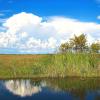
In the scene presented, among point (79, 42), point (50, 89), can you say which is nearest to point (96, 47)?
point (79, 42)

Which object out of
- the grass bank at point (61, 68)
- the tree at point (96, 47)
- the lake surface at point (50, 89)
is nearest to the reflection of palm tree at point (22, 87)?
the lake surface at point (50, 89)

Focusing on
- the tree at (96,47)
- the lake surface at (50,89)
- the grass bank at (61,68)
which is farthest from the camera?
the tree at (96,47)

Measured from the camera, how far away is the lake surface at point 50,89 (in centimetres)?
3500

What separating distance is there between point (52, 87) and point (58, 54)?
11.8m

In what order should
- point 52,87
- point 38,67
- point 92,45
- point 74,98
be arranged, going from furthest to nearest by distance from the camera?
point 92,45 < point 38,67 < point 52,87 < point 74,98

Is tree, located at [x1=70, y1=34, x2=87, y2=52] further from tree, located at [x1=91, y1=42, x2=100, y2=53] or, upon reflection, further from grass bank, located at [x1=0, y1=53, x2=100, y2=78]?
grass bank, located at [x1=0, y1=53, x2=100, y2=78]

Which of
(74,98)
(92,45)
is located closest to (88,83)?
(74,98)

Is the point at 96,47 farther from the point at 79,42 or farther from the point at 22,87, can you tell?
the point at 22,87

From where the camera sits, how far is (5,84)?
42.6 meters

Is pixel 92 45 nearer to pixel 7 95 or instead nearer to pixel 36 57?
pixel 36 57

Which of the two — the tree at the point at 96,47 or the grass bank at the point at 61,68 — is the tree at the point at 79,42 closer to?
the tree at the point at 96,47

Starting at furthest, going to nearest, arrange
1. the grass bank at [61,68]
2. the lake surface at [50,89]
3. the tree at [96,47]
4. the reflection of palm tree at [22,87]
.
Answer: the tree at [96,47]
the grass bank at [61,68]
the reflection of palm tree at [22,87]
the lake surface at [50,89]

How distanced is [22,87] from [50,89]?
427 cm

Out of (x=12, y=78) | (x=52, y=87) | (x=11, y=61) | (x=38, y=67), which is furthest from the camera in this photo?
(x=11, y=61)
